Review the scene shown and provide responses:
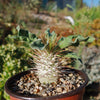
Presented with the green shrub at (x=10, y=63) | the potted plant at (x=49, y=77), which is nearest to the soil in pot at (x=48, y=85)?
the potted plant at (x=49, y=77)

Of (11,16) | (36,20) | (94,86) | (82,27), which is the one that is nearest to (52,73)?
(82,27)

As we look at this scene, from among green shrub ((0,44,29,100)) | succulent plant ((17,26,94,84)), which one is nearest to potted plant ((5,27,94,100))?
succulent plant ((17,26,94,84))

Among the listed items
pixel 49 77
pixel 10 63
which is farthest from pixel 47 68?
pixel 10 63

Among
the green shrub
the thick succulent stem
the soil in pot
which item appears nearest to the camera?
the soil in pot

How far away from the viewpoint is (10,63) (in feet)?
6.19

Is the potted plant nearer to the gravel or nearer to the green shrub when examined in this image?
the gravel

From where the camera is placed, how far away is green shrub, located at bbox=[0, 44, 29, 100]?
187 centimetres

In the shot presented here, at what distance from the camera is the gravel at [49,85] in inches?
44.6

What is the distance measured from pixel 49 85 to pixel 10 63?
83 cm

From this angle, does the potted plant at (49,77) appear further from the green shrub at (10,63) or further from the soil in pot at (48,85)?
the green shrub at (10,63)

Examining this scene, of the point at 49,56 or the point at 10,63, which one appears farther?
the point at 10,63

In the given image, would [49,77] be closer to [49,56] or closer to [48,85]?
[48,85]

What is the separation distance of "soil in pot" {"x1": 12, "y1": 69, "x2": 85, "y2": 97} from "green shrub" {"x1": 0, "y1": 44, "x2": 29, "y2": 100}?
20.4 inches

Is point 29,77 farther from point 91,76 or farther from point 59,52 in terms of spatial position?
point 91,76
